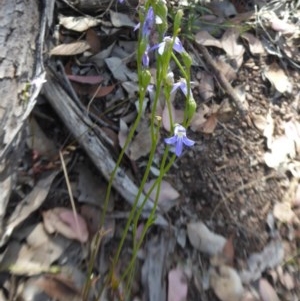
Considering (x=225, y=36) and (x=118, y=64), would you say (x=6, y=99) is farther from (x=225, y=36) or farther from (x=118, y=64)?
(x=225, y=36)

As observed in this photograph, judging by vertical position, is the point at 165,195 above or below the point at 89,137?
below

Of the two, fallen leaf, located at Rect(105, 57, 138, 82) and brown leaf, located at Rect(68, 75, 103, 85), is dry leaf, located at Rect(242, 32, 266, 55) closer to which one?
fallen leaf, located at Rect(105, 57, 138, 82)

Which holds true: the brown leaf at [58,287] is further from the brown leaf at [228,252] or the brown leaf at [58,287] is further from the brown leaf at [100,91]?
the brown leaf at [100,91]

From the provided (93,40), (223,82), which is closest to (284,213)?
(223,82)

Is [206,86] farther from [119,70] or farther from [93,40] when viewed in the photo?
[93,40]

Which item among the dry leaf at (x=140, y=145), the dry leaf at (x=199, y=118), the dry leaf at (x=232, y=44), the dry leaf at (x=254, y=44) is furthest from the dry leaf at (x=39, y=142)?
the dry leaf at (x=254, y=44)

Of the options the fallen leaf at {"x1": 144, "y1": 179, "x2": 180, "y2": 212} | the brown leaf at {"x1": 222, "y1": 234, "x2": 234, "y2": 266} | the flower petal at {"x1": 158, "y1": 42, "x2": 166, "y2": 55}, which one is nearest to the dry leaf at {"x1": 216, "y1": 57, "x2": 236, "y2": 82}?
the fallen leaf at {"x1": 144, "y1": 179, "x2": 180, "y2": 212}

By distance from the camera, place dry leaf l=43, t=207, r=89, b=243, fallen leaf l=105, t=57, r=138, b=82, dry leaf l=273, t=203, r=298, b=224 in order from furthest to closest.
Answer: fallen leaf l=105, t=57, r=138, b=82 < dry leaf l=273, t=203, r=298, b=224 < dry leaf l=43, t=207, r=89, b=243
